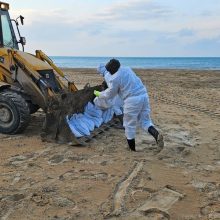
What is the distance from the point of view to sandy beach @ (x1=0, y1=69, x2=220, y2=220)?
200 inches

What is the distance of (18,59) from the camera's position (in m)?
9.02

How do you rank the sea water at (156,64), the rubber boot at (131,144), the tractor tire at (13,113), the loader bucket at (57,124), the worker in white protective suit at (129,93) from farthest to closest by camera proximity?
the sea water at (156,64), the tractor tire at (13,113), the loader bucket at (57,124), the rubber boot at (131,144), the worker in white protective suit at (129,93)

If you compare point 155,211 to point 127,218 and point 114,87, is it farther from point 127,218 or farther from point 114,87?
point 114,87

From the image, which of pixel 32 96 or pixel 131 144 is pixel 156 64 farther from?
pixel 131 144

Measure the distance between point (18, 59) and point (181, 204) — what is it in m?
5.08

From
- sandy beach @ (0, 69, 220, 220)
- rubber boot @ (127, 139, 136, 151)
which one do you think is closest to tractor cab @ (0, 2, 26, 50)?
sandy beach @ (0, 69, 220, 220)

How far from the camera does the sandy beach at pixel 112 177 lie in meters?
5.07

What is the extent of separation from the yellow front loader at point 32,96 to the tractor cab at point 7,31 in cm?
6

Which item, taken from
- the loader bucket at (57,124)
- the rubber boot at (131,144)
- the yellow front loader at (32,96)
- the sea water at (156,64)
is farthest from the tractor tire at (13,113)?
the sea water at (156,64)

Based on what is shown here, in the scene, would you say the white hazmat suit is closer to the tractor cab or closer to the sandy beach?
the sandy beach

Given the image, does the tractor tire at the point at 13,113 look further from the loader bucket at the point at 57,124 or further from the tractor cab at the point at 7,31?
the tractor cab at the point at 7,31

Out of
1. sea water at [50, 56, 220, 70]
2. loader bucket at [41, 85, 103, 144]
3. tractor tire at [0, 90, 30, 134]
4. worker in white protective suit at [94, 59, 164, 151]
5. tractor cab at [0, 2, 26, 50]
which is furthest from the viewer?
sea water at [50, 56, 220, 70]

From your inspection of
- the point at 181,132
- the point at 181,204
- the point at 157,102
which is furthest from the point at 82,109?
the point at 157,102

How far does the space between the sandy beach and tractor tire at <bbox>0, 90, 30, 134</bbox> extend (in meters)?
0.17
